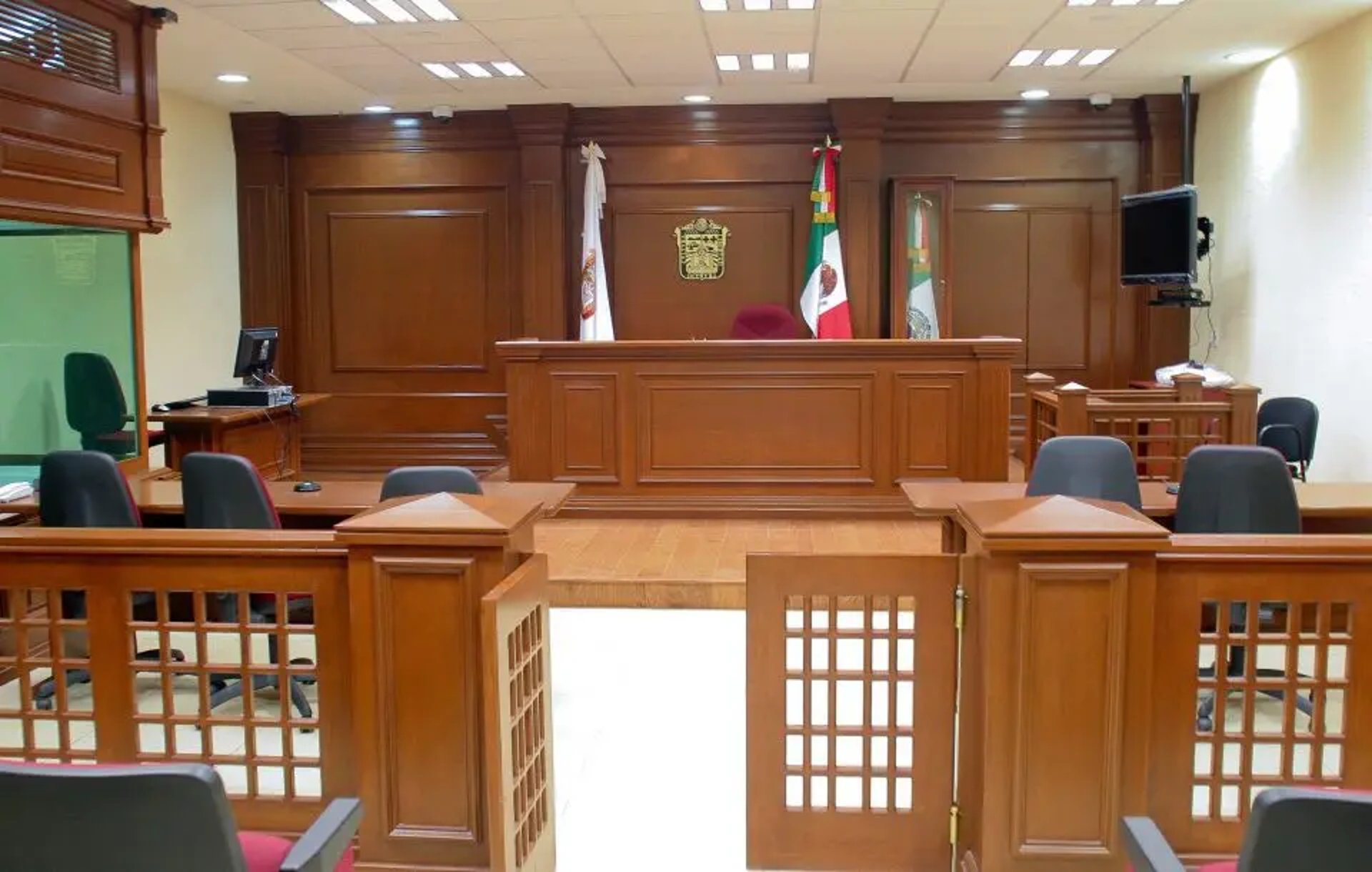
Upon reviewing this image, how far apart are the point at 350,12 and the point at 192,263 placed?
315 cm

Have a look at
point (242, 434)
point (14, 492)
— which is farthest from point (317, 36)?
point (14, 492)

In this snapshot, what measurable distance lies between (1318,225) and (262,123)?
293 inches

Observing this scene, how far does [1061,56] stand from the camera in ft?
24.9

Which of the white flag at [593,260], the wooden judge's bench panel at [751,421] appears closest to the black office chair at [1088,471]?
the wooden judge's bench panel at [751,421]

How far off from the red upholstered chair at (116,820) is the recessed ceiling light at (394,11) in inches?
210

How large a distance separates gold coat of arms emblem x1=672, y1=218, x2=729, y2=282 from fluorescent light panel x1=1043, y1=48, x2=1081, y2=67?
2.71m

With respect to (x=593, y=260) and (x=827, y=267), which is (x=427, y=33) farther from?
(x=827, y=267)

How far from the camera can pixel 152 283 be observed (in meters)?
8.12

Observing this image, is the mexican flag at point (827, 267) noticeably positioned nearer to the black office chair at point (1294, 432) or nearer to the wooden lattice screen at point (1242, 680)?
the black office chair at point (1294, 432)

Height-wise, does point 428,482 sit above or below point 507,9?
below

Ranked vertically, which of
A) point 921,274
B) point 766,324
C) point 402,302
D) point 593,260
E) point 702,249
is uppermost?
point 702,249

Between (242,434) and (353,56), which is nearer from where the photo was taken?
(242,434)

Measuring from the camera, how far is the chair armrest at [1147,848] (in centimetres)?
177

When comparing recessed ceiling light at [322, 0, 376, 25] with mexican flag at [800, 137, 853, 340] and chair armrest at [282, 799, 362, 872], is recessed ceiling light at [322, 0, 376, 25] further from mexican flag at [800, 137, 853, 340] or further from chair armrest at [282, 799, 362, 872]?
chair armrest at [282, 799, 362, 872]
